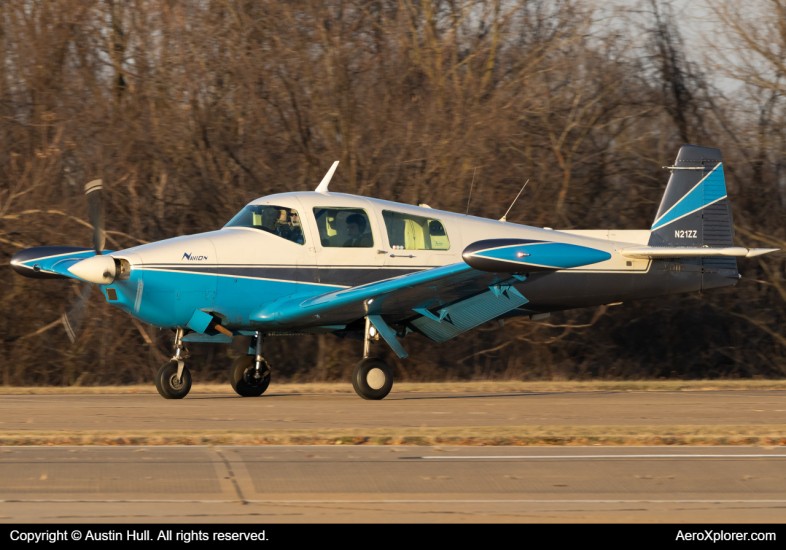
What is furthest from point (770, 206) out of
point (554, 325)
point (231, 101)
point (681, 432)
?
point (681, 432)

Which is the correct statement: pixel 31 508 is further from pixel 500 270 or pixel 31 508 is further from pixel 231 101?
pixel 231 101

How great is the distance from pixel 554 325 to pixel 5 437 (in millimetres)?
11695

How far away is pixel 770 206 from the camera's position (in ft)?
62.0

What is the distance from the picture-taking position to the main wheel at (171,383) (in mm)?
10938

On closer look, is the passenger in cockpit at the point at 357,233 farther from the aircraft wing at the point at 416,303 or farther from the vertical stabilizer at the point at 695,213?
the vertical stabilizer at the point at 695,213

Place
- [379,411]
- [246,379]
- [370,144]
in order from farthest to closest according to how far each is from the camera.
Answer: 1. [370,144]
2. [246,379]
3. [379,411]

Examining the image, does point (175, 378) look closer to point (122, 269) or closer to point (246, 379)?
point (246, 379)

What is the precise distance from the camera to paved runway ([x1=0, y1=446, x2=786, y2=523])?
4.64 m

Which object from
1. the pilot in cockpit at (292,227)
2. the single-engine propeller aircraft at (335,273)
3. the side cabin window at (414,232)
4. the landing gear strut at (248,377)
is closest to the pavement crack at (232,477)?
the single-engine propeller aircraft at (335,273)

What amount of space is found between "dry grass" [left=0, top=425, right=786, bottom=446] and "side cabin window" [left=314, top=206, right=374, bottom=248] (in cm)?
420

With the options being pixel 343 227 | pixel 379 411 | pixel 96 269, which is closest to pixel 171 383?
pixel 96 269

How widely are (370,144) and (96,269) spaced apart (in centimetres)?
786

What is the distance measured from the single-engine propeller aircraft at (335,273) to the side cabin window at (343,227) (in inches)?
0.5

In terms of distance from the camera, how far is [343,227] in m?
11.6
